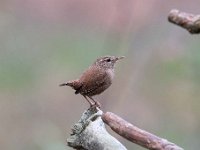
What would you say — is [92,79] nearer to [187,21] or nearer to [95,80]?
[95,80]

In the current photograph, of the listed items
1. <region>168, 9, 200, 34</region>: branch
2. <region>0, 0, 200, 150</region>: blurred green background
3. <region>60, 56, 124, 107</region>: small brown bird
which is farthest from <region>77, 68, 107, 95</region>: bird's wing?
<region>0, 0, 200, 150</region>: blurred green background

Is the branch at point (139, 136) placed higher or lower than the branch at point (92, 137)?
lower

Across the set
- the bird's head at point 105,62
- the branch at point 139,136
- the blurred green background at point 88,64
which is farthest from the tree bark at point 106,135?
the blurred green background at point 88,64

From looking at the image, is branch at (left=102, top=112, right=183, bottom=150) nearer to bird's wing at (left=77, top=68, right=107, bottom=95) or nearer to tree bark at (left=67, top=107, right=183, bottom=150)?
tree bark at (left=67, top=107, right=183, bottom=150)

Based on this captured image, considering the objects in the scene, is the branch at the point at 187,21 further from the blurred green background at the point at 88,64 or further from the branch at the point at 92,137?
the blurred green background at the point at 88,64

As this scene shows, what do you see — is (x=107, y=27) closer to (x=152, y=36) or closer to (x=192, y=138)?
(x=152, y=36)

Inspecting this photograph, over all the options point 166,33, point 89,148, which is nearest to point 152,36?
point 166,33

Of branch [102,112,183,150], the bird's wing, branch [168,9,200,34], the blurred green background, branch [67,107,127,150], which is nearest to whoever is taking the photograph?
branch [168,9,200,34]
